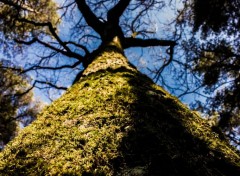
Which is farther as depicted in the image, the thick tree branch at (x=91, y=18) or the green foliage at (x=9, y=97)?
the green foliage at (x=9, y=97)

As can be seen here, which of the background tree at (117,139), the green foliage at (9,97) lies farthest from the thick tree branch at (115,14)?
the green foliage at (9,97)

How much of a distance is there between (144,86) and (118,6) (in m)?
5.27

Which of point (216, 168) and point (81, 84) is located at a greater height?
point (81, 84)

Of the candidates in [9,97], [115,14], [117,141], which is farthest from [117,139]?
[9,97]

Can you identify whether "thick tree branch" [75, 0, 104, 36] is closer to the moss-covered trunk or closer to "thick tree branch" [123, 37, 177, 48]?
"thick tree branch" [123, 37, 177, 48]

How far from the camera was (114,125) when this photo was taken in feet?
5.53

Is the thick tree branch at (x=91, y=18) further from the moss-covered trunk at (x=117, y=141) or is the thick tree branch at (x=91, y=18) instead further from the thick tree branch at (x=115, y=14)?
the moss-covered trunk at (x=117, y=141)

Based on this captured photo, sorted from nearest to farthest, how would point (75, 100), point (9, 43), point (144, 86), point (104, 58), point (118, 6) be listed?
point (75, 100) < point (144, 86) < point (104, 58) < point (118, 6) < point (9, 43)

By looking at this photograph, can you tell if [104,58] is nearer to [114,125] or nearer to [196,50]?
[114,125]

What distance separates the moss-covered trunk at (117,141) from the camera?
4.31 feet

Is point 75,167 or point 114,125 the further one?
point 114,125

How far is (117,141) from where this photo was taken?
1.50 meters

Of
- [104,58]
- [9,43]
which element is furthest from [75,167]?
[9,43]

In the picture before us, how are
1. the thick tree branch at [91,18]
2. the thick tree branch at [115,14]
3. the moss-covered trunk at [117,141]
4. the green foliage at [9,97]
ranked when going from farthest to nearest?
the green foliage at [9,97]
the thick tree branch at [91,18]
the thick tree branch at [115,14]
the moss-covered trunk at [117,141]
